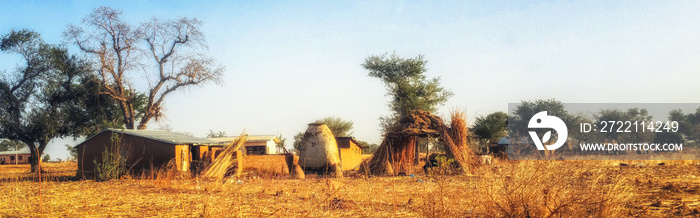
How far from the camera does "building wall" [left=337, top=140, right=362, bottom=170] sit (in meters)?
24.8

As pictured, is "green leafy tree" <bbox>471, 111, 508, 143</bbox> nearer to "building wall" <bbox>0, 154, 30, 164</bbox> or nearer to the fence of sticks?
the fence of sticks

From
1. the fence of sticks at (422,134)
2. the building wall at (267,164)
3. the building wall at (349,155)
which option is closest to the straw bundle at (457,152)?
the fence of sticks at (422,134)

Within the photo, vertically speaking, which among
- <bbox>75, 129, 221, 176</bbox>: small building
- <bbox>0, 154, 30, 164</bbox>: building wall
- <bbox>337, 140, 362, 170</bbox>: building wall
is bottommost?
<bbox>0, 154, 30, 164</bbox>: building wall

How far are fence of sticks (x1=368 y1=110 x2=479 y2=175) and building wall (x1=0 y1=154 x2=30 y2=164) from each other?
5147cm

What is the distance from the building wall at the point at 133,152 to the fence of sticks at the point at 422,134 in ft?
22.5

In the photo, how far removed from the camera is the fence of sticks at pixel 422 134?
→ 17.1 metres

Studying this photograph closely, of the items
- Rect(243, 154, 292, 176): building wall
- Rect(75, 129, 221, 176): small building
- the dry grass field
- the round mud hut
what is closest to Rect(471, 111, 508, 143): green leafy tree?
the round mud hut

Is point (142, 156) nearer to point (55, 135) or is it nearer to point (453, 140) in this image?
point (453, 140)

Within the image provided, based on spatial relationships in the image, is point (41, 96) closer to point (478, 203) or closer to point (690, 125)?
point (478, 203)

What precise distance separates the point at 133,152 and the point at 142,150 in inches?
15.6

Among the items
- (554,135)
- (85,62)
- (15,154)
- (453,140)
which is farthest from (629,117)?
(15,154)

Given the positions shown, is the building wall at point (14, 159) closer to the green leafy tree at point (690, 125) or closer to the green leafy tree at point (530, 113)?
the green leafy tree at point (530, 113)

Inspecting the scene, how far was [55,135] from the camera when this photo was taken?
30.9 metres

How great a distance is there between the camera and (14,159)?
→ 57812mm
